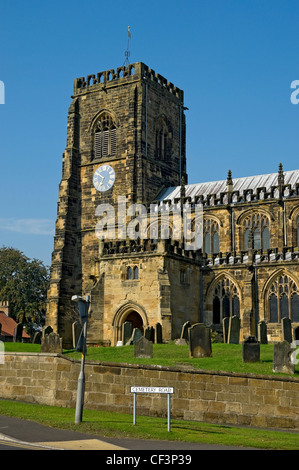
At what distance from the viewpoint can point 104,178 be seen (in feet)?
174

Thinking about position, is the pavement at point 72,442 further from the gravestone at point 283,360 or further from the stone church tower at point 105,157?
the stone church tower at point 105,157

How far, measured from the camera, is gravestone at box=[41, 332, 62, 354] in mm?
26062

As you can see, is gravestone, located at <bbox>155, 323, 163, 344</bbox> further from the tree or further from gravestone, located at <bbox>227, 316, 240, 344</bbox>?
the tree

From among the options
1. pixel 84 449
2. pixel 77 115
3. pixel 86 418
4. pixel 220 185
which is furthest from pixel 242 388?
pixel 77 115

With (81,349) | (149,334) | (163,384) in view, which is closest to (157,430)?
(81,349)

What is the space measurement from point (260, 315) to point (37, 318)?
31560 mm

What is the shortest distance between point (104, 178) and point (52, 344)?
28389 mm

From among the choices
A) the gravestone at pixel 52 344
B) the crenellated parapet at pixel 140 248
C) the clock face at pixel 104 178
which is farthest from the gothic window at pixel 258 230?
the gravestone at pixel 52 344

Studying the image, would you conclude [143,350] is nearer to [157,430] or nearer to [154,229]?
[157,430]

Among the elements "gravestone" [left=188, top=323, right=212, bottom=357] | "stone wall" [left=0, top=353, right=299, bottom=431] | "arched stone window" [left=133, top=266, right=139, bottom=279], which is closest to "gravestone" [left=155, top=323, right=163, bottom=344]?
"arched stone window" [left=133, top=266, right=139, bottom=279]

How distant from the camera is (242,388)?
815 inches

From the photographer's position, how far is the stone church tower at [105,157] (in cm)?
5116

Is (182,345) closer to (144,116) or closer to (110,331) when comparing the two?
(110,331)

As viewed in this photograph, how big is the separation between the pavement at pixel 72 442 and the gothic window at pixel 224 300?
26740 millimetres
